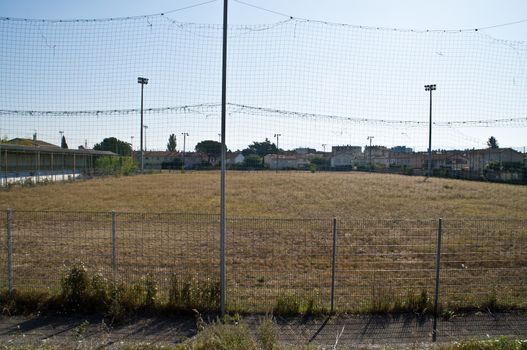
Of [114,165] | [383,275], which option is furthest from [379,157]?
[383,275]

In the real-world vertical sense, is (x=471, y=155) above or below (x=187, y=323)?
above

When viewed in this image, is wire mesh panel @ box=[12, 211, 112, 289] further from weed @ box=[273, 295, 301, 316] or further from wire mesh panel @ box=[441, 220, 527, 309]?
wire mesh panel @ box=[441, 220, 527, 309]

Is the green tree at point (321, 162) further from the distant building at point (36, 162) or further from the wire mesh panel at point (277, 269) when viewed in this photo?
the wire mesh panel at point (277, 269)

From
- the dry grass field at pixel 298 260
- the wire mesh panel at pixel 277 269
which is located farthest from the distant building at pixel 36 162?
the wire mesh panel at pixel 277 269

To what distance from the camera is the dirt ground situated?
4539 millimetres

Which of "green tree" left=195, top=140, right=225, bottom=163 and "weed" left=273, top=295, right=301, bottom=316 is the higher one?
"green tree" left=195, top=140, right=225, bottom=163

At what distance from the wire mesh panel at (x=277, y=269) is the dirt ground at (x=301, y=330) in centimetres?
42

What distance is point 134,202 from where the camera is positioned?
66.8 ft

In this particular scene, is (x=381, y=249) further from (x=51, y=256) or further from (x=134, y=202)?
(x=134, y=202)

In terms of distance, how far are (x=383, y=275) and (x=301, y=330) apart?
3.32 metres

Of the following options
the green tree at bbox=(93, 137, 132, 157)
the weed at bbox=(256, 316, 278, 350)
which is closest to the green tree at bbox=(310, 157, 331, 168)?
the green tree at bbox=(93, 137, 132, 157)

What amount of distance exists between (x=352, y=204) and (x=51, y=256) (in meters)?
15.3

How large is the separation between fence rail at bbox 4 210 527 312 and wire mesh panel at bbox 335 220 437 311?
20mm

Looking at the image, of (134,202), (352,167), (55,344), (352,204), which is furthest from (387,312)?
(352,167)
